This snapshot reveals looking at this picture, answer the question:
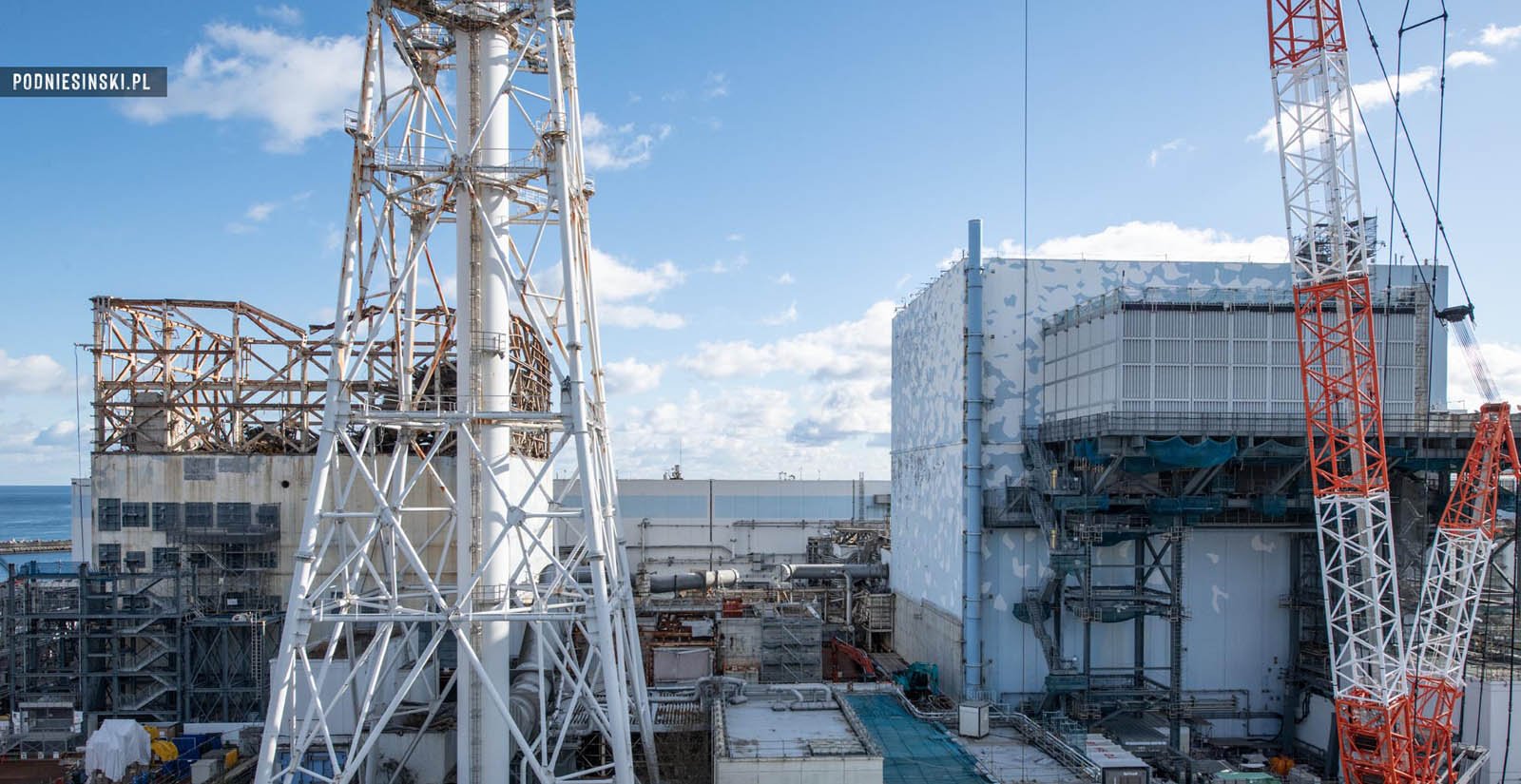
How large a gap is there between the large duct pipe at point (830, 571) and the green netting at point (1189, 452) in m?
23.2

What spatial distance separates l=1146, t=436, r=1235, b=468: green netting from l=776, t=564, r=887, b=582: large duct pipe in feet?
76.1

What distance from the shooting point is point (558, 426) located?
2462 cm

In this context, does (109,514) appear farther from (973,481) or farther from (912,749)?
(973,481)

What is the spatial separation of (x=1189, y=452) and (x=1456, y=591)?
11480 mm

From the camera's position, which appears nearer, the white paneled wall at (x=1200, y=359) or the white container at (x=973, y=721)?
the white container at (x=973, y=721)

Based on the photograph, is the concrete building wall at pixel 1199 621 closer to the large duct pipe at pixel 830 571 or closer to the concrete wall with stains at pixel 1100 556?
the concrete wall with stains at pixel 1100 556

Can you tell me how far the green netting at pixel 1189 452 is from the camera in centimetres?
3619

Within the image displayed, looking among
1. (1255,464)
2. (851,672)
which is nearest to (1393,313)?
(1255,464)

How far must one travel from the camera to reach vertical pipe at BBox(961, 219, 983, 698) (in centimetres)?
4003

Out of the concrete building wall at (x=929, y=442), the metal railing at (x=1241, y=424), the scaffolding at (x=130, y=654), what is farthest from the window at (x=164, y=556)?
the metal railing at (x=1241, y=424)

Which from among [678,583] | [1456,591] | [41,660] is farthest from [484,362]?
[1456,591]

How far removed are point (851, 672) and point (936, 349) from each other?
1813cm

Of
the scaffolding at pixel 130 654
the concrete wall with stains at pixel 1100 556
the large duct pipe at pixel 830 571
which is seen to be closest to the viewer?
the scaffolding at pixel 130 654

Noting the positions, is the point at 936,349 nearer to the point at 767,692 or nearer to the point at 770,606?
the point at 770,606
